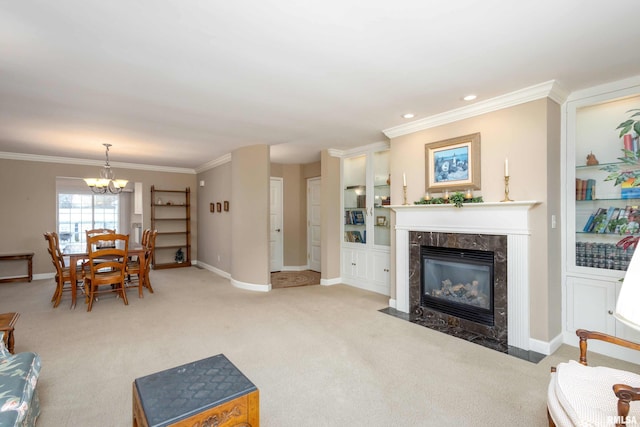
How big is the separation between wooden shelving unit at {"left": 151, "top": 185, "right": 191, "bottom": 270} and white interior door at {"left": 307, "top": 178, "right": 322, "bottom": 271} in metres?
2.93

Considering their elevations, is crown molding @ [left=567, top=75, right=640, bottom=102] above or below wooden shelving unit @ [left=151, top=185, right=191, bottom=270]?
above

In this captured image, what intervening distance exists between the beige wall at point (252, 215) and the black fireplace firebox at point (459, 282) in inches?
100

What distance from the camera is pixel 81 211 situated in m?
7.86

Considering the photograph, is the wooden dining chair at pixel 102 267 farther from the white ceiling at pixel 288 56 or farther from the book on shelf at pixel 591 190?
the book on shelf at pixel 591 190

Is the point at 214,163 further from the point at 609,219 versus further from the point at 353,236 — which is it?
the point at 609,219

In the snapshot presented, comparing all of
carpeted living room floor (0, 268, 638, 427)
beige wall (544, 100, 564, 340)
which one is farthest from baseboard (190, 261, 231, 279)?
beige wall (544, 100, 564, 340)

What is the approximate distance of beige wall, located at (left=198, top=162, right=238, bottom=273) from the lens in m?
6.10

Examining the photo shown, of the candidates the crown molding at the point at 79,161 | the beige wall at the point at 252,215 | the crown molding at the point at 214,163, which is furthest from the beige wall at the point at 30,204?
the beige wall at the point at 252,215

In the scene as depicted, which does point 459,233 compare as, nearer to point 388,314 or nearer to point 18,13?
point 388,314

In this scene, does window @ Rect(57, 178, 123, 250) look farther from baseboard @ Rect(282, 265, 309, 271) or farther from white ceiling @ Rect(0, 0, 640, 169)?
baseboard @ Rect(282, 265, 309, 271)

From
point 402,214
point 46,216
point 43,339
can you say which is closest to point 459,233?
point 402,214

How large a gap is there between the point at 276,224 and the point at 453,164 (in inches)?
171

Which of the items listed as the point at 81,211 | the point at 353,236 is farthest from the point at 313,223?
the point at 81,211

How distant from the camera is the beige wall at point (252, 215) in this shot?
16.5 feet
